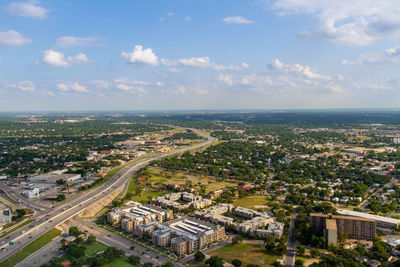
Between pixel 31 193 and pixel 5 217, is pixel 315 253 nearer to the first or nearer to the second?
pixel 5 217

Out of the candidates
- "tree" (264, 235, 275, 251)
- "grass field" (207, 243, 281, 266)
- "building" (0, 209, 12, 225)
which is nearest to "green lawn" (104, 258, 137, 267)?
"grass field" (207, 243, 281, 266)

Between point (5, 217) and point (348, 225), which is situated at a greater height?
point (348, 225)

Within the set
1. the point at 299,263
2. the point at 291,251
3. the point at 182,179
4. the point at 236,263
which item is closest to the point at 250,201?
the point at 291,251

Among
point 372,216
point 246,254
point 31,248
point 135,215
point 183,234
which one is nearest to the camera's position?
point 246,254

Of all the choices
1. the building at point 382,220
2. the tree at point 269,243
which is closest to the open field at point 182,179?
the tree at point 269,243

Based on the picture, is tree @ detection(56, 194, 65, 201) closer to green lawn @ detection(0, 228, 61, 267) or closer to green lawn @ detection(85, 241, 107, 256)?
green lawn @ detection(0, 228, 61, 267)

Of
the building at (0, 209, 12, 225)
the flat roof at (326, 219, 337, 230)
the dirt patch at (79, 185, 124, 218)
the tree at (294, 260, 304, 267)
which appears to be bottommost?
the dirt patch at (79, 185, 124, 218)

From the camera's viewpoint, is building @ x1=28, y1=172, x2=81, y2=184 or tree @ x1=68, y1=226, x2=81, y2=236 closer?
tree @ x1=68, y1=226, x2=81, y2=236

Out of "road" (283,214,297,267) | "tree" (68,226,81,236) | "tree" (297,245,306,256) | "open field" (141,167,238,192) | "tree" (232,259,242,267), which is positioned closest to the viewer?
"tree" (232,259,242,267)
